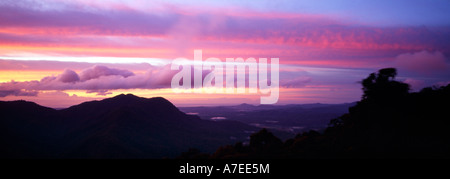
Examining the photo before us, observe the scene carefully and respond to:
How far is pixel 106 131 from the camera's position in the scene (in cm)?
13925

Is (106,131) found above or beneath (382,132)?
beneath

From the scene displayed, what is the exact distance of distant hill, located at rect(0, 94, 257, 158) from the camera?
374ft

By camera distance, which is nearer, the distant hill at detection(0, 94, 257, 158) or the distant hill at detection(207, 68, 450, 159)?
the distant hill at detection(207, 68, 450, 159)

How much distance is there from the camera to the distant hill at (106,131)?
4486 inches

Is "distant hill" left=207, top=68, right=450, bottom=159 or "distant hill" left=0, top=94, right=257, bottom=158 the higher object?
"distant hill" left=207, top=68, right=450, bottom=159

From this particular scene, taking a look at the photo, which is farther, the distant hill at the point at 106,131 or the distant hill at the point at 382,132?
the distant hill at the point at 106,131

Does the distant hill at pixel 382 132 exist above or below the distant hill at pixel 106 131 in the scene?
above

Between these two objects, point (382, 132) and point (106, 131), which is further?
point (106, 131)
